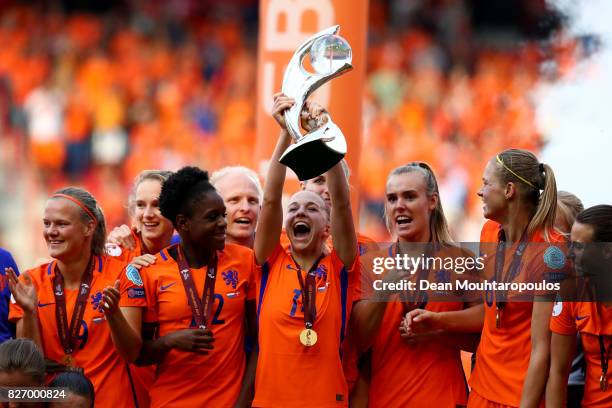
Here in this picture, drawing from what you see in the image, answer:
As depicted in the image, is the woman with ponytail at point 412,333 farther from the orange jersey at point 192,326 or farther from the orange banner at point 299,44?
the orange banner at point 299,44

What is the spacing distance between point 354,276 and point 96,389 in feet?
3.58

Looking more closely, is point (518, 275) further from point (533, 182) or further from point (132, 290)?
point (132, 290)

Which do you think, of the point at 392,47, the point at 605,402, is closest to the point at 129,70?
the point at 392,47

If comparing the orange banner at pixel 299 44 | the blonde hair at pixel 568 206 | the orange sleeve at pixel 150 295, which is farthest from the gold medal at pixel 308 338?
the orange banner at pixel 299 44

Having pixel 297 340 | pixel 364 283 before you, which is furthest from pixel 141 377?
pixel 364 283

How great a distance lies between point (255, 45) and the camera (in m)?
13.9

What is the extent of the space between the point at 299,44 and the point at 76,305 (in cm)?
217

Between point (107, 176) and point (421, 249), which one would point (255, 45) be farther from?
point (421, 249)

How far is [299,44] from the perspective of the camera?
586 centimetres

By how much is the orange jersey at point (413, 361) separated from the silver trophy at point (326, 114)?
67cm

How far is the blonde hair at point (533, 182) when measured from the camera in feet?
13.9

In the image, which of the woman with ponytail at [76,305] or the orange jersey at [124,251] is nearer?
the woman with ponytail at [76,305]

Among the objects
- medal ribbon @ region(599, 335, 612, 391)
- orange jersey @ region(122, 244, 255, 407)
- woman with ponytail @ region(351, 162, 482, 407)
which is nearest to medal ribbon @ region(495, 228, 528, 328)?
woman with ponytail @ region(351, 162, 482, 407)

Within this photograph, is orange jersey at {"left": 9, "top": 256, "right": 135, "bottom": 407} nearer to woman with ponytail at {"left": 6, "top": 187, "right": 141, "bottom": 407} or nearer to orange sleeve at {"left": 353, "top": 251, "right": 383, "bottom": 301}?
woman with ponytail at {"left": 6, "top": 187, "right": 141, "bottom": 407}
